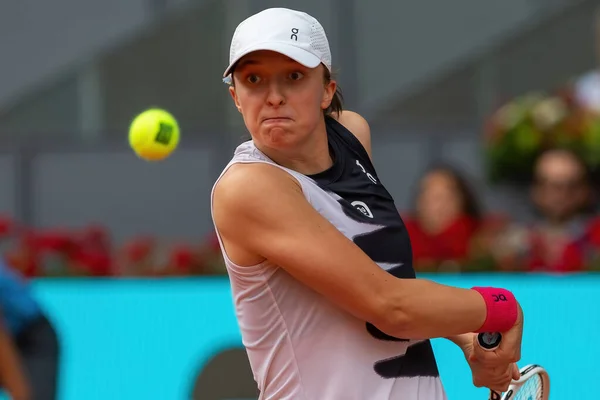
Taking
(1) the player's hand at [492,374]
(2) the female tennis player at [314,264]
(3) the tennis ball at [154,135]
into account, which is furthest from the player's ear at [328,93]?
(1) the player's hand at [492,374]

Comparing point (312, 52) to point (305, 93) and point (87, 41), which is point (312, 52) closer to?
point (305, 93)

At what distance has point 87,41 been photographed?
27.0 ft

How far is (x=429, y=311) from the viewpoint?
2492mm

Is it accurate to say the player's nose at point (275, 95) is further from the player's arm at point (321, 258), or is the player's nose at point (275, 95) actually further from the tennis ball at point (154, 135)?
the tennis ball at point (154, 135)

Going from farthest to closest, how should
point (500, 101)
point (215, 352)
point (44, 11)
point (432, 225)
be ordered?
point (44, 11) < point (500, 101) < point (432, 225) < point (215, 352)

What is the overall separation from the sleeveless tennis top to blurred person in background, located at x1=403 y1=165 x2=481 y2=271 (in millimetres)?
3240

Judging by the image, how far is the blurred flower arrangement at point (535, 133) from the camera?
6969 mm

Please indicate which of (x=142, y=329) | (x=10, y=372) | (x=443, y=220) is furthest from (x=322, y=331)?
(x=443, y=220)

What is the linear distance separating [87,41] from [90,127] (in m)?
0.65

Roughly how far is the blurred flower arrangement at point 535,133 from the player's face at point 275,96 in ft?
15.2

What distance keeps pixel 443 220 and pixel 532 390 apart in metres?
3.18

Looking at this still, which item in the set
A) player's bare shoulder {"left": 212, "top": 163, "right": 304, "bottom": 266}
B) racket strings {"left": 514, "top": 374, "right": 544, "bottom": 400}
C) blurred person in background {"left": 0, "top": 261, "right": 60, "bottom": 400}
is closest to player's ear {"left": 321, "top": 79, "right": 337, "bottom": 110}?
player's bare shoulder {"left": 212, "top": 163, "right": 304, "bottom": 266}

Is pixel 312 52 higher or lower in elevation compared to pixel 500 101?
lower

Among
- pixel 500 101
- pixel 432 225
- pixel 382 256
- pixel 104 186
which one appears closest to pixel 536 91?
pixel 500 101
